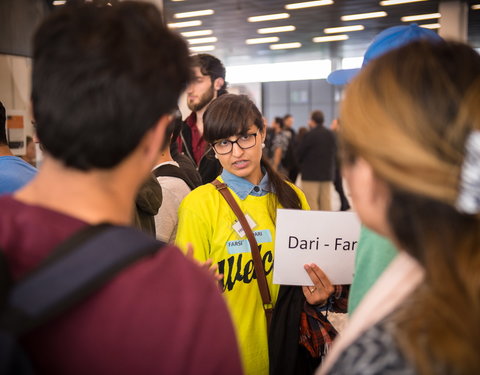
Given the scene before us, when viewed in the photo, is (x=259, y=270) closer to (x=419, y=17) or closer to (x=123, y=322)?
(x=123, y=322)

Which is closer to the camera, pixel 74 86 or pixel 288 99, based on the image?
pixel 74 86

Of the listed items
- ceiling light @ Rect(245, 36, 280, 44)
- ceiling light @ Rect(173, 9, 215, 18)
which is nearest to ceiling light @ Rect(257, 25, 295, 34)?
ceiling light @ Rect(245, 36, 280, 44)

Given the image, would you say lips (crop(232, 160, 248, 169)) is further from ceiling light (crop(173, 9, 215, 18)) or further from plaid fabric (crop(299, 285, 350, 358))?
ceiling light (crop(173, 9, 215, 18))

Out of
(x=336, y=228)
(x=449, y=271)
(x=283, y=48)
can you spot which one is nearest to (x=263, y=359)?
(x=336, y=228)

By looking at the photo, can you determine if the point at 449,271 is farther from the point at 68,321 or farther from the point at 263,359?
the point at 263,359

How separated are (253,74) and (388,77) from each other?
1908 centimetres

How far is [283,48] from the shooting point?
15352 mm

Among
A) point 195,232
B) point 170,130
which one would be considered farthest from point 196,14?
point 170,130

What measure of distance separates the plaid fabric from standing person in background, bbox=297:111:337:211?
630 centimetres

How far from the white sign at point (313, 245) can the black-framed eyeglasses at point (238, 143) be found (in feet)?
1.47

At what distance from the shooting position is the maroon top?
0.74 meters

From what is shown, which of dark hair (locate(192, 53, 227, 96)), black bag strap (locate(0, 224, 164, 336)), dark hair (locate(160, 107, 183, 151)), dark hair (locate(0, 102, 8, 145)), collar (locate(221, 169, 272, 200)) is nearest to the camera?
black bag strap (locate(0, 224, 164, 336))

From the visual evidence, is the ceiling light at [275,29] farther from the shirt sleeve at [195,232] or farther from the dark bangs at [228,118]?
the shirt sleeve at [195,232]

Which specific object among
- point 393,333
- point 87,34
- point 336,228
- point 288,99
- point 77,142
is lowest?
point 288,99
